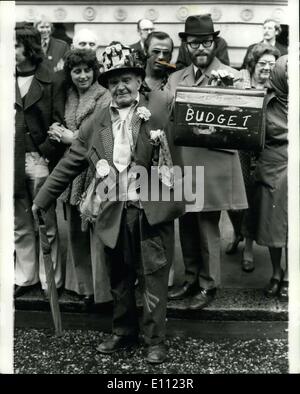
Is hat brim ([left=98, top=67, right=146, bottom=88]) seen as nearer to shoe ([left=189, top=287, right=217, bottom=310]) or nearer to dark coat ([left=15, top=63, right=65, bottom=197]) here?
dark coat ([left=15, top=63, right=65, bottom=197])

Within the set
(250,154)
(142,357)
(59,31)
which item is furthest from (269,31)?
(59,31)

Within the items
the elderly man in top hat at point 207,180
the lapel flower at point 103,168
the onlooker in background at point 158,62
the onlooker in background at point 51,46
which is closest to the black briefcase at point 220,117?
the elderly man in top hat at point 207,180

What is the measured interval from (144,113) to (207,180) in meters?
0.82

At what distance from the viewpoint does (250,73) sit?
16.1 ft

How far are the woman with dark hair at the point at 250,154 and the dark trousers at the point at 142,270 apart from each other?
1.18 meters

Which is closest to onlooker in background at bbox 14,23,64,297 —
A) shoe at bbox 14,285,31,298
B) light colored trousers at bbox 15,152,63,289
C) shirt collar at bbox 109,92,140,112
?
light colored trousers at bbox 15,152,63,289

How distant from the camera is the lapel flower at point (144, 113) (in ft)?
12.3

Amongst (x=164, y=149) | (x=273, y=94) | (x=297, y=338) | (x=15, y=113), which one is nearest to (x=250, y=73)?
(x=273, y=94)

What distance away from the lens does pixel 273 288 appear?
15.4ft

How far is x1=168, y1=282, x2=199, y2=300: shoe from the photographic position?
4.62m

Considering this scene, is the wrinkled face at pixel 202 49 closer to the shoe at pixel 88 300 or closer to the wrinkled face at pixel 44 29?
the shoe at pixel 88 300

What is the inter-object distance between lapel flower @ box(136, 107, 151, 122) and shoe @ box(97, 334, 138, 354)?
1520mm

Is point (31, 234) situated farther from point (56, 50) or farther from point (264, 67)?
point (56, 50)
